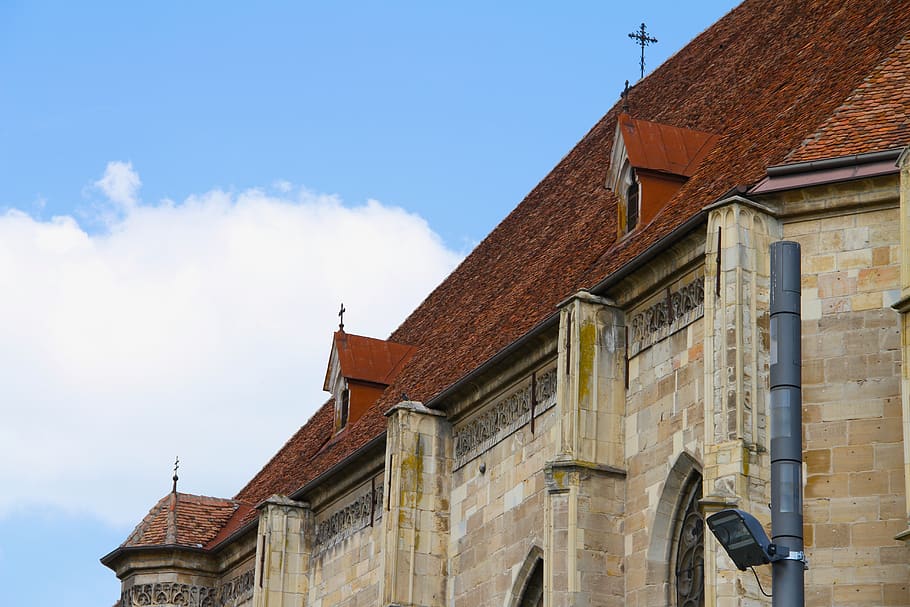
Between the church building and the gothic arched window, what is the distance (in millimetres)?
32

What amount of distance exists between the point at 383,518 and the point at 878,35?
29.7 ft

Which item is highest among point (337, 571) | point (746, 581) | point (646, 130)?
point (646, 130)

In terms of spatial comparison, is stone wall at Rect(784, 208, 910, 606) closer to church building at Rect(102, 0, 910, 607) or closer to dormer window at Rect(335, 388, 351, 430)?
church building at Rect(102, 0, 910, 607)

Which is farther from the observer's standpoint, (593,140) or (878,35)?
(593,140)

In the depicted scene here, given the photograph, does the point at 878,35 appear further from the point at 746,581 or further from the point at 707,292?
the point at 746,581

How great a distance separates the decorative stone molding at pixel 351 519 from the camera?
25975mm

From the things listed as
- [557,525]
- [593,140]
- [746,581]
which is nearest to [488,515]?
[557,525]

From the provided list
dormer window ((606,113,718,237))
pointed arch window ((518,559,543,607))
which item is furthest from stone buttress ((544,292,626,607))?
dormer window ((606,113,718,237))

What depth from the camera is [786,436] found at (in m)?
9.38

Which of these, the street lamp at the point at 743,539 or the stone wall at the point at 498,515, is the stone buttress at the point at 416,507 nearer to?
the stone wall at the point at 498,515

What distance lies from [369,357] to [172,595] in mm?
6372

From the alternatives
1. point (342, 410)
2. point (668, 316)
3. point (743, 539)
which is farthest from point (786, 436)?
point (342, 410)

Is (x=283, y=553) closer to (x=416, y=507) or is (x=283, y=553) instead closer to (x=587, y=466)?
(x=416, y=507)

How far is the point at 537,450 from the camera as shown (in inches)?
848
